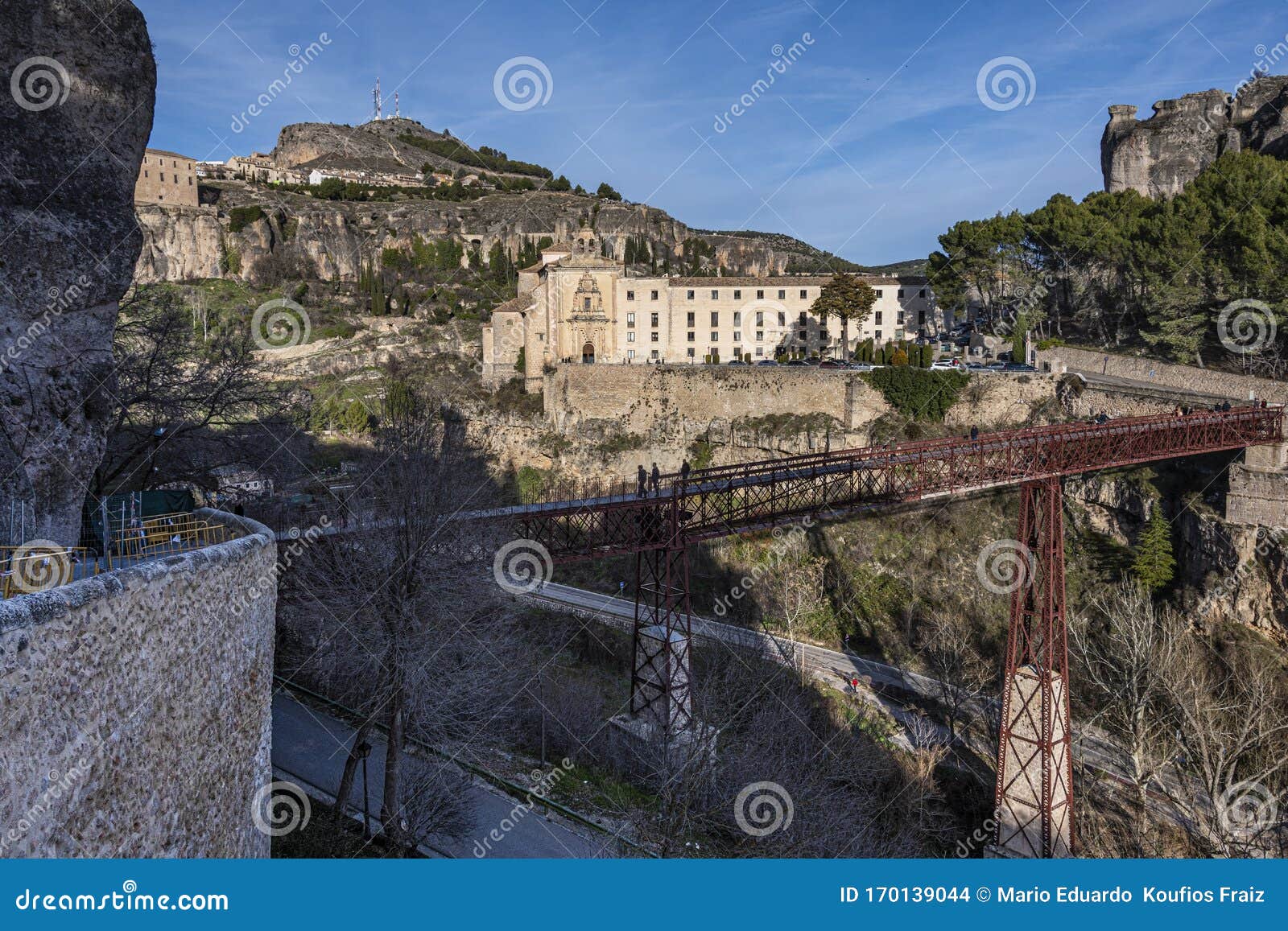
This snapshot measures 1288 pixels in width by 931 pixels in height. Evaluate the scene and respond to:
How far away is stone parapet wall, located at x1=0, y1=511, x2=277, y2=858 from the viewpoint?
5383 mm

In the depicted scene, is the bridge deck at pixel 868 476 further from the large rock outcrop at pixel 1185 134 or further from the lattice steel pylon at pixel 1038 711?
the large rock outcrop at pixel 1185 134

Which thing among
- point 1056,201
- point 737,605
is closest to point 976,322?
point 1056,201

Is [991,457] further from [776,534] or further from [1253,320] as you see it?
[1253,320]

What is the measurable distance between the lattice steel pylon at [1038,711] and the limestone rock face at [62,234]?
17.5 meters

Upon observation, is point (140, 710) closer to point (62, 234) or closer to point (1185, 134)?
point (62, 234)

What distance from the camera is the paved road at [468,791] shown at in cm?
1472

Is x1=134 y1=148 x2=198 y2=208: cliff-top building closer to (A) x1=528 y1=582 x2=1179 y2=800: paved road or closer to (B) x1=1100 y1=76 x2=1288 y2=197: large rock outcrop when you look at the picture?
(A) x1=528 y1=582 x2=1179 y2=800: paved road

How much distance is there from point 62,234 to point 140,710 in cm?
634

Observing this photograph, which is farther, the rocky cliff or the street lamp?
the rocky cliff

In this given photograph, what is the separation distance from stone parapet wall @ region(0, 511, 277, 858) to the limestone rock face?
8.71 ft

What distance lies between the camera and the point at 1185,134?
51.1m

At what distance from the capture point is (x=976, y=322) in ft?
156

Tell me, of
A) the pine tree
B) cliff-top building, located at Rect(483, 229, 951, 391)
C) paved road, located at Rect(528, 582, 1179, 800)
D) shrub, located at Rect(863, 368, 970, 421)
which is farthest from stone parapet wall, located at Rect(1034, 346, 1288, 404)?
paved road, located at Rect(528, 582, 1179, 800)

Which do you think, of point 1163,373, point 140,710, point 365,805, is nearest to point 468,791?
point 365,805
